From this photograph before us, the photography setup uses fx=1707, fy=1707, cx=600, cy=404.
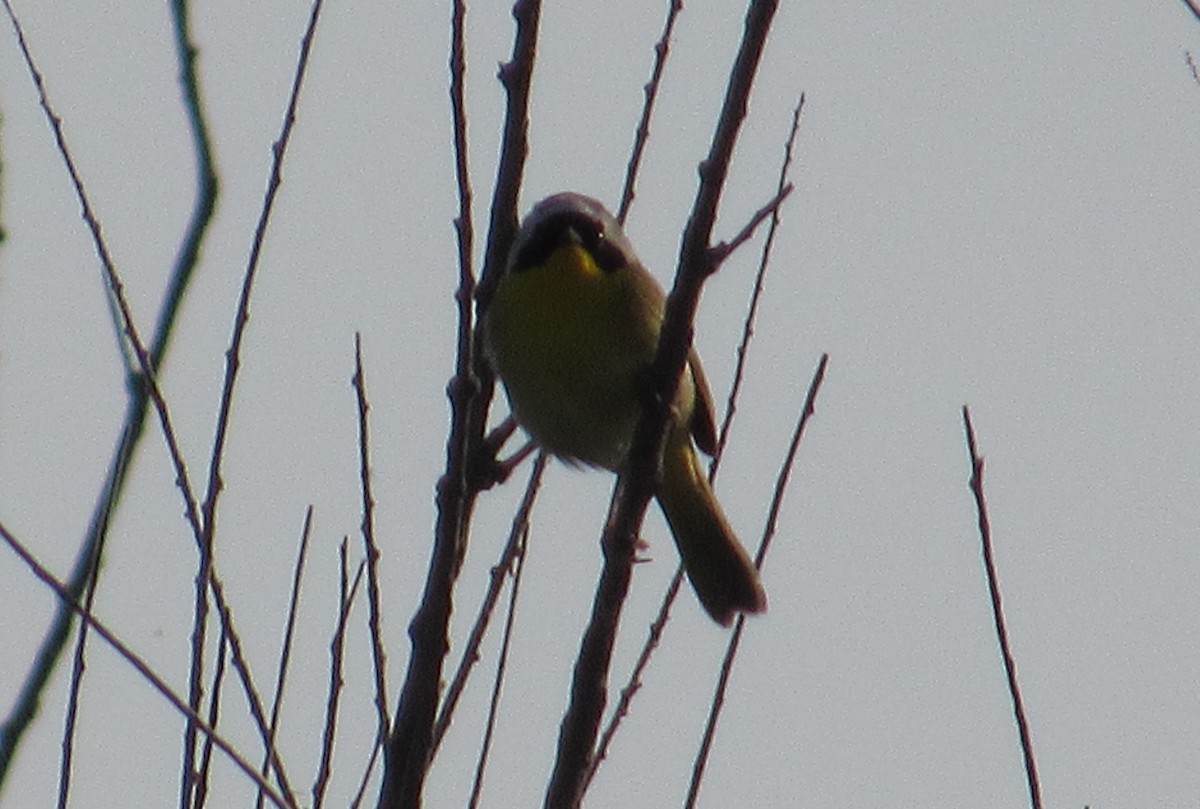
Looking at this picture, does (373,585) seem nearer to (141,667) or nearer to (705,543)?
(141,667)

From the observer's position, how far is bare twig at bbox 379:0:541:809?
1696 mm

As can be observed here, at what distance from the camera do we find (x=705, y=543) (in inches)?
143

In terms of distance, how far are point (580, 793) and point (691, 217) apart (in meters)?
0.59

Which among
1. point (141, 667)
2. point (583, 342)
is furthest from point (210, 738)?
point (583, 342)

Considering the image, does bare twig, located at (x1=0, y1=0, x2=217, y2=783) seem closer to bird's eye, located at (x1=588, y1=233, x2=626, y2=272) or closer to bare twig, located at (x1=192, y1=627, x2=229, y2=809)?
bare twig, located at (x1=192, y1=627, x2=229, y2=809)

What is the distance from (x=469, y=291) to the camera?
1827 millimetres

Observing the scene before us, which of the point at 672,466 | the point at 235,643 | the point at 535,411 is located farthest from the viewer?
the point at 672,466

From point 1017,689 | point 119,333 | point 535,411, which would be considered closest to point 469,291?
point 119,333

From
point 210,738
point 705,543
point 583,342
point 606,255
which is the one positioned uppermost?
point 606,255

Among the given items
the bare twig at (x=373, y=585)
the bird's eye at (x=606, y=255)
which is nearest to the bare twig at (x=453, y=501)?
the bare twig at (x=373, y=585)

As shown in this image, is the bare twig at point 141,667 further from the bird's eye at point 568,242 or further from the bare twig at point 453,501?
the bird's eye at point 568,242

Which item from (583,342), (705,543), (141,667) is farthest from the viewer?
(705,543)

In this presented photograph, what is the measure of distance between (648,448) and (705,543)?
5.28ft

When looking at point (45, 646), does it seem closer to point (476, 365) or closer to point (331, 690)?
point (331, 690)
